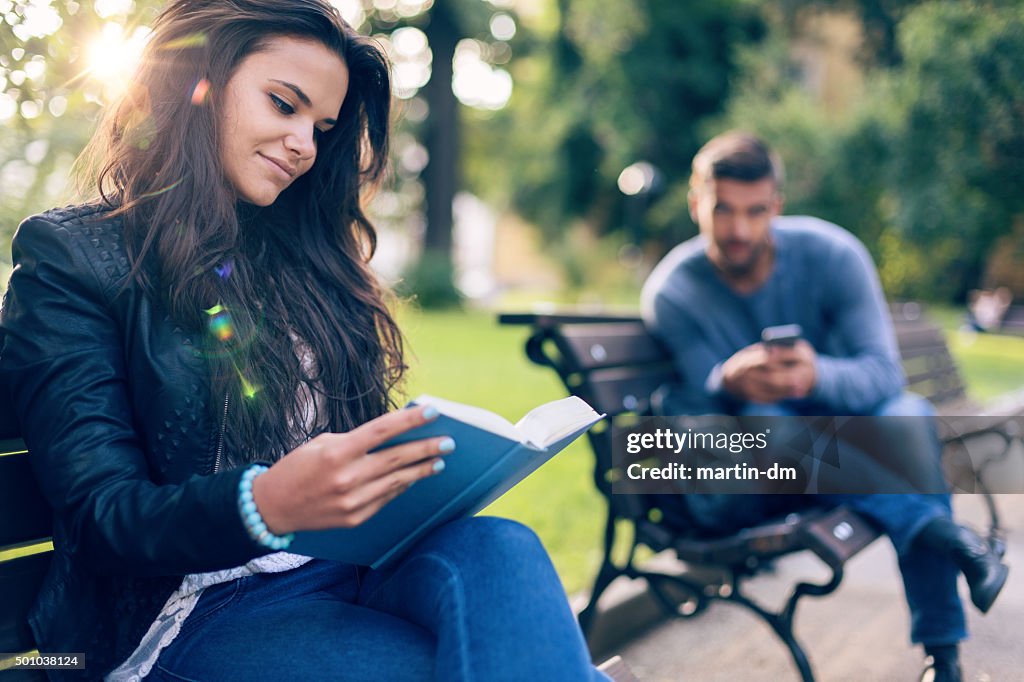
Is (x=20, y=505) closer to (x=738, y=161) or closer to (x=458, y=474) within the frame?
(x=458, y=474)

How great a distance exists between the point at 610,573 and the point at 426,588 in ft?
5.25

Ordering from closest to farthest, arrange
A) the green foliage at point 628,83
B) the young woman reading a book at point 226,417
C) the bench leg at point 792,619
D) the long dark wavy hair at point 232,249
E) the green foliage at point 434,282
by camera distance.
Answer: the young woman reading a book at point 226,417 < the long dark wavy hair at point 232,249 < the bench leg at point 792,619 < the green foliage at point 434,282 < the green foliage at point 628,83

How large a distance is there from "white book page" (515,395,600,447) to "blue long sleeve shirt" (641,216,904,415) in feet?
5.62

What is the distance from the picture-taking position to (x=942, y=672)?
2.43m

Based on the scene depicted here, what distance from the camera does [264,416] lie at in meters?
1.72

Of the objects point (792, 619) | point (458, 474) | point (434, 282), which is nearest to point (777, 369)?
point (792, 619)

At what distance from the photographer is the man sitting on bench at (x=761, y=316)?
9.84 ft

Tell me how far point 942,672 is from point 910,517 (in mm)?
424

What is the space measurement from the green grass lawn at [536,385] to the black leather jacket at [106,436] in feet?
2.58

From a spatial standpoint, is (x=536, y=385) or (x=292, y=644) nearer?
(x=292, y=644)

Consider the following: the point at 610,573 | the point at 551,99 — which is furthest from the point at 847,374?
the point at 551,99

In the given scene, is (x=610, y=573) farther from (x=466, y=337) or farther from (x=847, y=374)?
(x=466, y=337)

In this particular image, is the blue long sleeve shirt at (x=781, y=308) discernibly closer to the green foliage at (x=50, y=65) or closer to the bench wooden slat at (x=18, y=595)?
the green foliage at (x=50, y=65)

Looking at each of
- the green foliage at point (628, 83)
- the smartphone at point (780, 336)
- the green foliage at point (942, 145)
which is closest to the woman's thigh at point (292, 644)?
the smartphone at point (780, 336)
